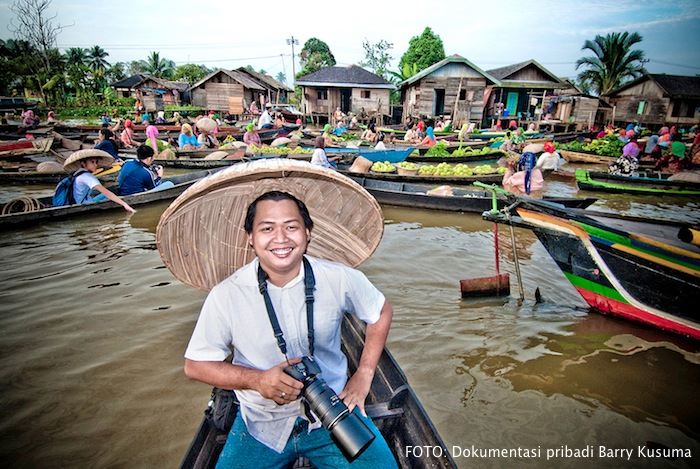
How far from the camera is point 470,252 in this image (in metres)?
6.54

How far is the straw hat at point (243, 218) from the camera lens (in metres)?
1.76

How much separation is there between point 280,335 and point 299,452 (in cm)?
70

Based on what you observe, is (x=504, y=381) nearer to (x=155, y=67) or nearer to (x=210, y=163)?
(x=210, y=163)

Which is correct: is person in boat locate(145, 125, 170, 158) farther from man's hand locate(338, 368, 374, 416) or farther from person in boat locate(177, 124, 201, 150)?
man's hand locate(338, 368, 374, 416)

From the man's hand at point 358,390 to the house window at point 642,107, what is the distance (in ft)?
122

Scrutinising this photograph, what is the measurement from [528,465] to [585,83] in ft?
148

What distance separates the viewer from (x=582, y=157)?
642 inches

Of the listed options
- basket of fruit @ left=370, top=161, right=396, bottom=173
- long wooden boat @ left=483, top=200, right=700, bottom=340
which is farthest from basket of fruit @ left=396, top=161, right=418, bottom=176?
long wooden boat @ left=483, top=200, right=700, bottom=340

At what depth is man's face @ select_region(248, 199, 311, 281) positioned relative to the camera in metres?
1.59

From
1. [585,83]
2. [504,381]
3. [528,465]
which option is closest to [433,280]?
[504,381]

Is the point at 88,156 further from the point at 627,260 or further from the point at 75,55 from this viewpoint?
the point at 75,55

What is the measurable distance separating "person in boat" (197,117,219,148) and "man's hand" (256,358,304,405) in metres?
14.8

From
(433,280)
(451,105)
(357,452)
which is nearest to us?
(357,452)

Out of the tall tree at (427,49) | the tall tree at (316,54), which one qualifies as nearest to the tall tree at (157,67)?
the tall tree at (316,54)
